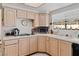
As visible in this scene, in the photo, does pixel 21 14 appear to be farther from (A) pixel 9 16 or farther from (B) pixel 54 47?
(B) pixel 54 47

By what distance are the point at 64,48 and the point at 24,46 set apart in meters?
1.04

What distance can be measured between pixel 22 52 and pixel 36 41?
0.56 metres

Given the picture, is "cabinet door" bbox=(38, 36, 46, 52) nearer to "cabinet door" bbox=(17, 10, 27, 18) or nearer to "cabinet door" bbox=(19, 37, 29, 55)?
"cabinet door" bbox=(19, 37, 29, 55)

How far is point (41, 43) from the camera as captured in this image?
2693 mm

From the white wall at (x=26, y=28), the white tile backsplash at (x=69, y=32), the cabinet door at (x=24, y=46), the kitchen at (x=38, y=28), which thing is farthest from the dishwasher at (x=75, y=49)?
the white wall at (x=26, y=28)

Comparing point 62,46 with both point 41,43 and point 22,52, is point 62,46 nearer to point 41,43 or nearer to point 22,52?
point 41,43

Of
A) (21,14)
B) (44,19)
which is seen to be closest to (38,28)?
(44,19)

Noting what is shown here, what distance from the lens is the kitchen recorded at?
199 centimetres

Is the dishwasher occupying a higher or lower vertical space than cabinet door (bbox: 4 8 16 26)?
lower

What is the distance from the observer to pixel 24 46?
2.38 meters

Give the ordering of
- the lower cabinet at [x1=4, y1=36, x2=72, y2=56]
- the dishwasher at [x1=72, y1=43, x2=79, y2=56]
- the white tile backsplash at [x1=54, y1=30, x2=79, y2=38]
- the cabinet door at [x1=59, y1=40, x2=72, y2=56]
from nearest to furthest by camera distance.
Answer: the dishwasher at [x1=72, y1=43, x2=79, y2=56], the cabinet door at [x1=59, y1=40, x2=72, y2=56], the lower cabinet at [x1=4, y1=36, x2=72, y2=56], the white tile backsplash at [x1=54, y1=30, x2=79, y2=38]

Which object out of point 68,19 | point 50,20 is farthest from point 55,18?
point 68,19

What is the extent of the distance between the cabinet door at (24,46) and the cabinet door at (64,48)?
0.90m

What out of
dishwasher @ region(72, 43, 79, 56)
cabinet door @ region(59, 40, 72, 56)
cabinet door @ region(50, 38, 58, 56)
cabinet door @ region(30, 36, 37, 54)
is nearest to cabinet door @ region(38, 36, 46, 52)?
cabinet door @ region(30, 36, 37, 54)
